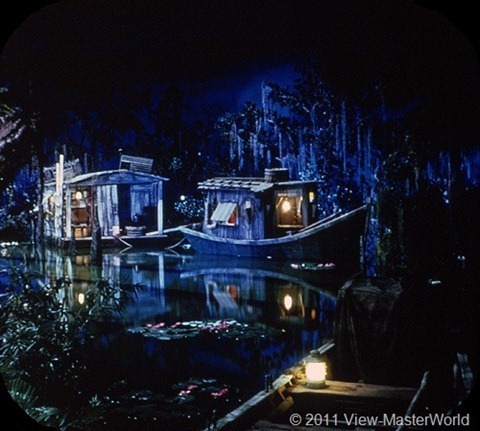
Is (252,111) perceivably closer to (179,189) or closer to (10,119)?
(179,189)

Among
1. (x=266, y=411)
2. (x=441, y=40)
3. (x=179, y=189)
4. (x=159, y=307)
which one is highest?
(x=441, y=40)

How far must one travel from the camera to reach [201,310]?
234 inches

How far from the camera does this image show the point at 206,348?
220 inches

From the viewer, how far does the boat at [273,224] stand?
5758mm

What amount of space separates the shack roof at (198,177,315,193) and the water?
78 cm

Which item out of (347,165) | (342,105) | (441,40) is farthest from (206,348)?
(441,40)

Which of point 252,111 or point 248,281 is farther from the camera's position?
point 248,281

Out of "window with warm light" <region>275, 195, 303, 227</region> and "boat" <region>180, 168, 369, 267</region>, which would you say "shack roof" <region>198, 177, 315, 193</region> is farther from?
"window with warm light" <region>275, 195, 303, 227</region>

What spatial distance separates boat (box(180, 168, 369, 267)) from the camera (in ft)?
18.9

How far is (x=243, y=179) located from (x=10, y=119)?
2.30 meters

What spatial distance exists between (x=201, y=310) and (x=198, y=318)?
122 millimetres

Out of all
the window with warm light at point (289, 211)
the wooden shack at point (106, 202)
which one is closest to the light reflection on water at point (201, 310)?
the wooden shack at point (106, 202)

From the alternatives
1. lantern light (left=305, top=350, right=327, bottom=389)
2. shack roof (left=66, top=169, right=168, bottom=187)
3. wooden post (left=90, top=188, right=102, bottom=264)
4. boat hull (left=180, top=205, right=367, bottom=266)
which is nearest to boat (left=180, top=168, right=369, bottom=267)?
boat hull (left=180, top=205, right=367, bottom=266)

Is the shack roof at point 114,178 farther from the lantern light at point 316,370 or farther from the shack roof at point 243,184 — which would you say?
the lantern light at point 316,370
